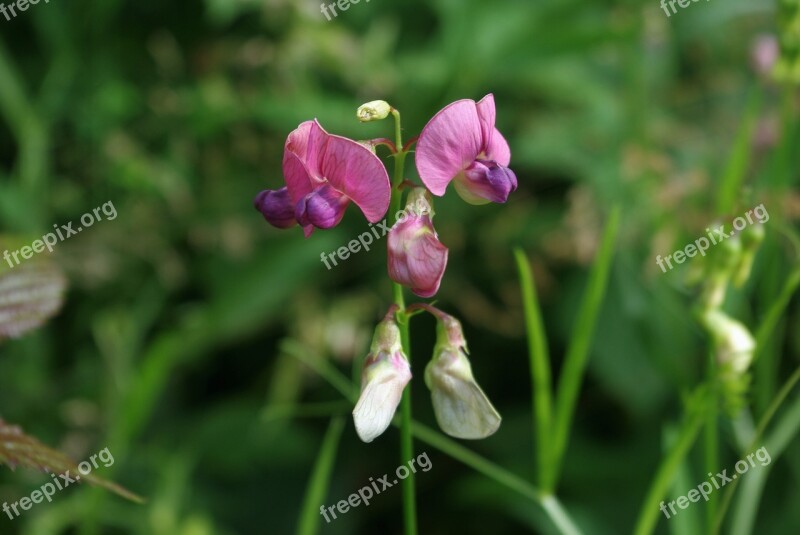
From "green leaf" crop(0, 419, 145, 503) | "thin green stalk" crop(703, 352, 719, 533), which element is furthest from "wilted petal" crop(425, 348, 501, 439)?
"thin green stalk" crop(703, 352, 719, 533)

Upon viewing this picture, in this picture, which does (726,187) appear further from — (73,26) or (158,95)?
(73,26)

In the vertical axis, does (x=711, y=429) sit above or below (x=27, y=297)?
below

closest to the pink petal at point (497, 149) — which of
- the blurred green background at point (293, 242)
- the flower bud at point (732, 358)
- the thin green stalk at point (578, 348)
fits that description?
the thin green stalk at point (578, 348)

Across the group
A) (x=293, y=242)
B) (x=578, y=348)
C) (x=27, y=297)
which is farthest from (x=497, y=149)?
(x=293, y=242)

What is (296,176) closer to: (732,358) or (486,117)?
(486,117)

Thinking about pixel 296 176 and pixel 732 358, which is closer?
pixel 296 176

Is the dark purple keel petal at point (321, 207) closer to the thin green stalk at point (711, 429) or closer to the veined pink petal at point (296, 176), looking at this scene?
the veined pink petal at point (296, 176)

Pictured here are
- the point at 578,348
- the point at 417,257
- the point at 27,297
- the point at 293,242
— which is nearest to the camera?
the point at 417,257
